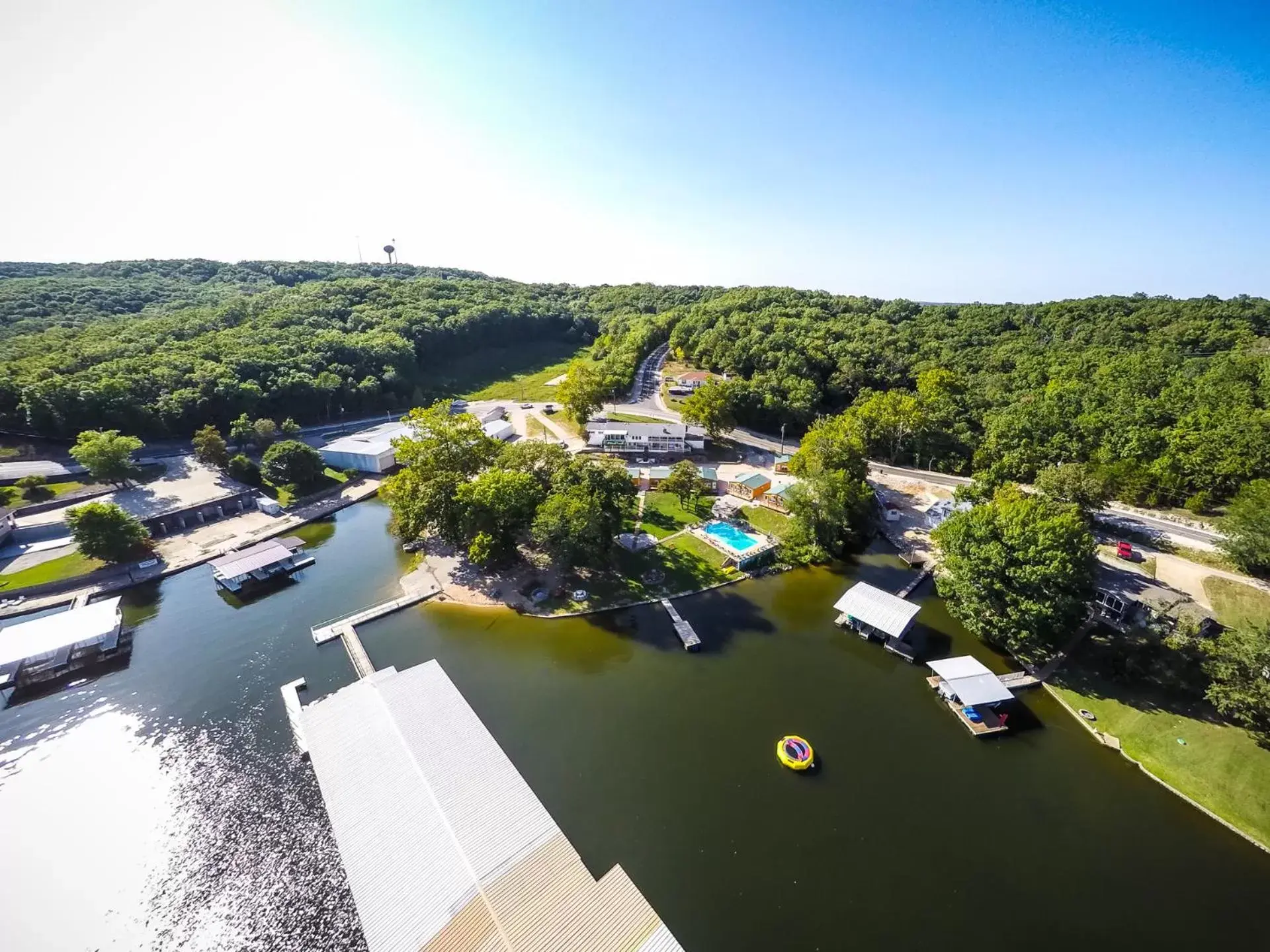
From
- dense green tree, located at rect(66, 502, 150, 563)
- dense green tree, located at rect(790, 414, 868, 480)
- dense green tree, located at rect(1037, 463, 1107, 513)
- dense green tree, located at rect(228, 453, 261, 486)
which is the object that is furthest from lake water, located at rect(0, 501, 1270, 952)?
dense green tree, located at rect(228, 453, 261, 486)

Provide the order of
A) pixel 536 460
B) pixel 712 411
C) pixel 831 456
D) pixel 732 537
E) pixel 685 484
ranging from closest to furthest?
pixel 536 460 < pixel 732 537 < pixel 831 456 < pixel 685 484 < pixel 712 411

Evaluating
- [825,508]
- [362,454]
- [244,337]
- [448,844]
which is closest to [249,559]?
[362,454]

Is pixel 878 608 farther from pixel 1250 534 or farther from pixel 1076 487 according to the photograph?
pixel 1250 534

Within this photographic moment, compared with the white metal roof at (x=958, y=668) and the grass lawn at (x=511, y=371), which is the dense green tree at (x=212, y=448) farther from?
the white metal roof at (x=958, y=668)

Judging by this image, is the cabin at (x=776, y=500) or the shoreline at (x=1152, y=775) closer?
the shoreline at (x=1152, y=775)

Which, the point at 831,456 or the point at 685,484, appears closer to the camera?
the point at 831,456

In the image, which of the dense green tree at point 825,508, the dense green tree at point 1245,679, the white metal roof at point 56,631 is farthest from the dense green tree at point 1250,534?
the white metal roof at point 56,631

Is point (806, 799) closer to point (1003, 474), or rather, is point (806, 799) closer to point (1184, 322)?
point (1003, 474)

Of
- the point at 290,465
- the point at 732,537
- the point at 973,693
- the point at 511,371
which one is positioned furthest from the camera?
the point at 511,371
